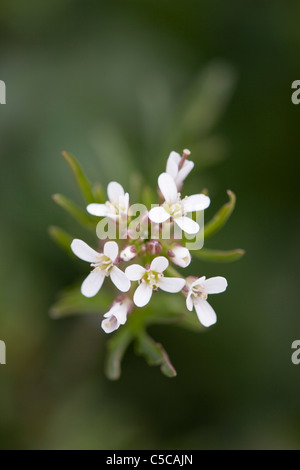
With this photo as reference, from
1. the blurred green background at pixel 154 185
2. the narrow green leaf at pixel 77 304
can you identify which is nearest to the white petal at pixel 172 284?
the narrow green leaf at pixel 77 304

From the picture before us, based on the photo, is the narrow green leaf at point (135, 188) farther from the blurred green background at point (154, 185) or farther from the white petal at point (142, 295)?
the white petal at point (142, 295)

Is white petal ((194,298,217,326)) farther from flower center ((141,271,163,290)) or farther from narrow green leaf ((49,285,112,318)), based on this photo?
narrow green leaf ((49,285,112,318))

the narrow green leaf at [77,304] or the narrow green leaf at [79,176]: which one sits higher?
the narrow green leaf at [79,176]

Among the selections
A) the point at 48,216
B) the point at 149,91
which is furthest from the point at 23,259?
the point at 149,91

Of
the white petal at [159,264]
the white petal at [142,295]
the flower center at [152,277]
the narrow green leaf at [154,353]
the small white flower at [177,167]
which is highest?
the small white flower at [177,167]

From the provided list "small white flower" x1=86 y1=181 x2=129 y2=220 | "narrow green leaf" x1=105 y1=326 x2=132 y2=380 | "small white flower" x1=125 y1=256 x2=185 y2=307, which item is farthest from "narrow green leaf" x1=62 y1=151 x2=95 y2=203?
"narrow green leaf" x1=105 y1=326 x2=132 y2=380

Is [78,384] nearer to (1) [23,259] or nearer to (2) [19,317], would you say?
(2) [19,317]

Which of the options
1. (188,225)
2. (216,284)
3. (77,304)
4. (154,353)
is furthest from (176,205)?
(77,304)
